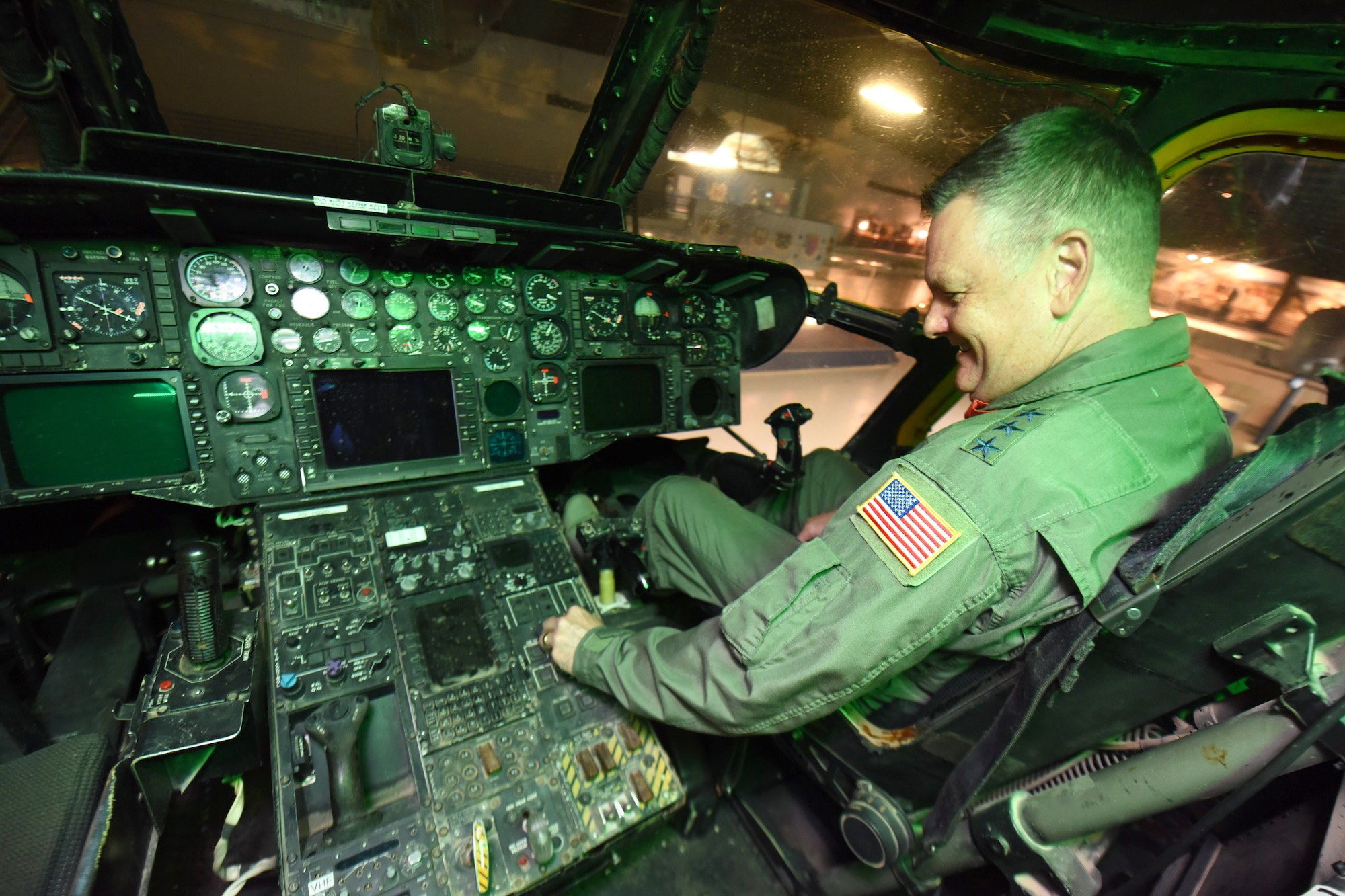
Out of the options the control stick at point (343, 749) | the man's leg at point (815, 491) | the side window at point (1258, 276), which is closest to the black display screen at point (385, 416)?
the control stick at point (343, 749)

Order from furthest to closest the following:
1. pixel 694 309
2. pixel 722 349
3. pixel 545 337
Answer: pixel 722 349, pixel 694 309, pixel 545 337

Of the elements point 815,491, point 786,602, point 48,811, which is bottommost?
point 48,811

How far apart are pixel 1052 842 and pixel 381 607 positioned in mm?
1696

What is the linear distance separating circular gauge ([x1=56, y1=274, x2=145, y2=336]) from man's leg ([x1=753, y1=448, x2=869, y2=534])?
7.20 ft

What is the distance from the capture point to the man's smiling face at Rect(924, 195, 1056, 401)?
3.27 feet

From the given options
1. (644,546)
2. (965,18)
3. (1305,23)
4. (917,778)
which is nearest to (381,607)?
(644,546)

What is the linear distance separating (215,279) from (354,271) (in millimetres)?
394

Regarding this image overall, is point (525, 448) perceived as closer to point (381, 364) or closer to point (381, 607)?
point (381, 364)

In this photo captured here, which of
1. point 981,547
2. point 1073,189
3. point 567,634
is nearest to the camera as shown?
point 981,547

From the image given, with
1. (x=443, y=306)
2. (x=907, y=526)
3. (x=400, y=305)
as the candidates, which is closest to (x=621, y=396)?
(x=443, y=306)

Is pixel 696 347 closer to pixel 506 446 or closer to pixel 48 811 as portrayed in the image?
pixel 506 446

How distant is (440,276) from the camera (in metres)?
2.05

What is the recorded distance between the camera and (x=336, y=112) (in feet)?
6.45

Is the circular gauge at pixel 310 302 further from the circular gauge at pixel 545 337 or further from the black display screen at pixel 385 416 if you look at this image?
the circular gauge at pixel 545 337
